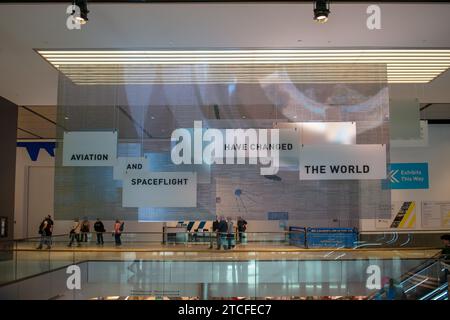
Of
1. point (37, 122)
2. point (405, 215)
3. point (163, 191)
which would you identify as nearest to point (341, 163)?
point (163, 191)

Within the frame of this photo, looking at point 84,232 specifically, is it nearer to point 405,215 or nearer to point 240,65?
point 240,65

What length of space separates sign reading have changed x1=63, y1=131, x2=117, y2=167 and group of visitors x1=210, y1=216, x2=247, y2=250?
5.30 ft

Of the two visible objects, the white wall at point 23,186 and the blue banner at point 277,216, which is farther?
the white wall at point 23,186

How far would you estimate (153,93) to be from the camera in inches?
252

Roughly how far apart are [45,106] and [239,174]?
6.93 meters

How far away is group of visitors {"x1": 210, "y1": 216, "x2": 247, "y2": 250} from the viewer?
6.44 m

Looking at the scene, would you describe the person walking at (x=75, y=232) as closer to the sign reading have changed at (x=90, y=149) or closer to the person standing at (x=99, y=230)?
the person standing at (x=99, y=230)

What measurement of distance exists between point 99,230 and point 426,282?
498 cm

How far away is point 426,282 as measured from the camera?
7367mm

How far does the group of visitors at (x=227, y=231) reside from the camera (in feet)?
21.1

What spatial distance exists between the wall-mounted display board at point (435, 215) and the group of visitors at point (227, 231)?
8.11 metres

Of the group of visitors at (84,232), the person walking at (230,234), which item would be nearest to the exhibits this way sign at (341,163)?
the person walking at (230,234)
